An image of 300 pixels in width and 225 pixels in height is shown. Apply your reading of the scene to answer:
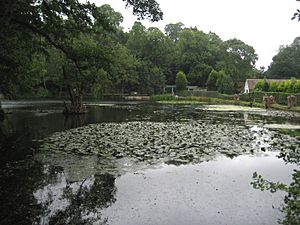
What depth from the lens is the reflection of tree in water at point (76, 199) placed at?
20.7ft

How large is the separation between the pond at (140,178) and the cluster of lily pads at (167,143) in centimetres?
4

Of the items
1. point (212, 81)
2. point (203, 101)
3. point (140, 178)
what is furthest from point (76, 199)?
point (212, 81)

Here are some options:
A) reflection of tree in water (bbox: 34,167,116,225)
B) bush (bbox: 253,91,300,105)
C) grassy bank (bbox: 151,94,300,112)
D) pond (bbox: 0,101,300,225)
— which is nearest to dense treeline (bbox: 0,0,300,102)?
pond (bbox: 0,101,300,225)

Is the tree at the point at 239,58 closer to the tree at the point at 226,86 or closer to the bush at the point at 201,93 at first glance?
the bush at the point at 201,93

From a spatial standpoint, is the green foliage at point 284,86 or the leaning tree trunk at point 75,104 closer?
the leaning tree trunk at point 75,104

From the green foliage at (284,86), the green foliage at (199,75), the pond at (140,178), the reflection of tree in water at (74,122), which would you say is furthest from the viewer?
the green foliage at (199,75)

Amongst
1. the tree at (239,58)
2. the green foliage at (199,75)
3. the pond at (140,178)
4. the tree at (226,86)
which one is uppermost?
the tree at (239,58)

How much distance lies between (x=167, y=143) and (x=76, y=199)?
7131 millimetres

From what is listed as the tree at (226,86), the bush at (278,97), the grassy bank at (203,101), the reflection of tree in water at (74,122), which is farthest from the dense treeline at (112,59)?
the bush at (278,97)

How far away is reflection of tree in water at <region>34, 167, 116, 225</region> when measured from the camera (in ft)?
20.7

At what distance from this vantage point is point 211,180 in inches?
354

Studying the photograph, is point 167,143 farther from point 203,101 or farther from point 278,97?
point 203,101

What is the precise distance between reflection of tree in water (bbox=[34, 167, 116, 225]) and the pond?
0.06 feet

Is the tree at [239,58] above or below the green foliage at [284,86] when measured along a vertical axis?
above
